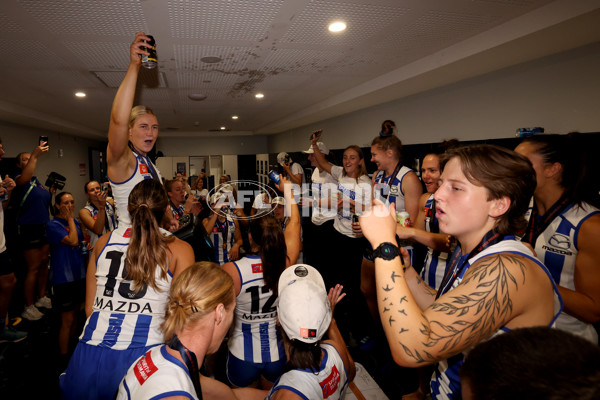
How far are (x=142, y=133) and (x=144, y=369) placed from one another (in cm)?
170

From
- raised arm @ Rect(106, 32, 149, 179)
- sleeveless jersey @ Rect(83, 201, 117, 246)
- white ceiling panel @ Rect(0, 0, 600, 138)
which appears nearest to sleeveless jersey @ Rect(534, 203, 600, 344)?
white ceiling panel @ Rect(0, 0, 600, 138)

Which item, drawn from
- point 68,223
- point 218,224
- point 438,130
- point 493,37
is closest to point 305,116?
point 438,130

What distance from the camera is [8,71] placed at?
11.9ft

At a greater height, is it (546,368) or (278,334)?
(546,368)

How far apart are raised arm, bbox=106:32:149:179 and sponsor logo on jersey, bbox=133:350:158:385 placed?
127 cm

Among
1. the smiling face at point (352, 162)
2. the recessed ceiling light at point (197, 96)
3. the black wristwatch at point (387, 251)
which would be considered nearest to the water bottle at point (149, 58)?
the black wristwatch at point (387, 251)

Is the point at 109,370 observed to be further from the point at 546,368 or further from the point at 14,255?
the point at 14,255

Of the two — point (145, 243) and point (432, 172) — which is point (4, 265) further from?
point (432, 172)

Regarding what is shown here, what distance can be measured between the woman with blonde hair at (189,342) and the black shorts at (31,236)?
13.3 feet

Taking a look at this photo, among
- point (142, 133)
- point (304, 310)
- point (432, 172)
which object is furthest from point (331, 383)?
point (432, 172)

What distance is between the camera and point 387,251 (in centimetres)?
107

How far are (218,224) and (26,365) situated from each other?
2258 millimetres

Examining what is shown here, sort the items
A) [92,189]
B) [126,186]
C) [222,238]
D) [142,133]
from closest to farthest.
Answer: [126,186] < [142,133] < [92,189] < [222,238]

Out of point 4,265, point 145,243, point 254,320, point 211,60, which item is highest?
point 211,60
